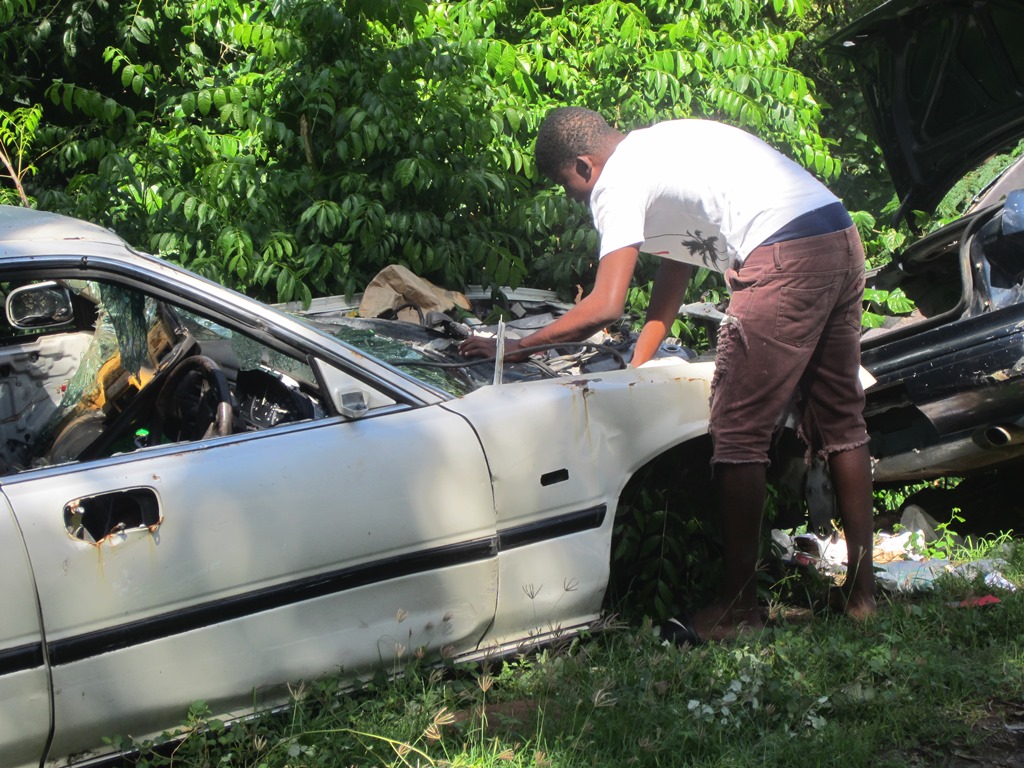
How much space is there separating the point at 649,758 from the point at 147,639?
3.96 ft

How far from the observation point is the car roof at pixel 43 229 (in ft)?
8.28

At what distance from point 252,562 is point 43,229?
102cm

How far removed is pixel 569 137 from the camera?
3.15m

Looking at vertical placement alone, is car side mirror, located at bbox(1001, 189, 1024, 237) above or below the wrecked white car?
above

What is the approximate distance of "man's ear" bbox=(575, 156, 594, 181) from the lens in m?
3.15

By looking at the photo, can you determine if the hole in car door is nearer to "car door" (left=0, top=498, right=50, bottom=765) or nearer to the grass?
"car door" (left=0, top=498, right=50, bottom=765)

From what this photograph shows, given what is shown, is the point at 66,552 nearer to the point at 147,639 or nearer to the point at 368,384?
the point at 147,639

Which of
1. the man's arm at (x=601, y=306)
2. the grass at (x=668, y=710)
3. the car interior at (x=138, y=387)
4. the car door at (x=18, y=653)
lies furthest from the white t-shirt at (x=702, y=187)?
the car door at (x=18, y=653)

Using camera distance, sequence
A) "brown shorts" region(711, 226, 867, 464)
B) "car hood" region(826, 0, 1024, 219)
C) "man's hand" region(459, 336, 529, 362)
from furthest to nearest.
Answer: "car hood" region(826, 0, 1024, 219), "man's hand" region(459, 336, 529, 362), "brown shorts" region(711, 226, 867, 464)

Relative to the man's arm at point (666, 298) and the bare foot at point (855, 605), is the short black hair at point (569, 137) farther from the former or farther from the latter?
the bare foot at point (855, 605)

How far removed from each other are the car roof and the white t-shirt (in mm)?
1398

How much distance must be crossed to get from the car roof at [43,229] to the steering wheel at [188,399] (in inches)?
16.1

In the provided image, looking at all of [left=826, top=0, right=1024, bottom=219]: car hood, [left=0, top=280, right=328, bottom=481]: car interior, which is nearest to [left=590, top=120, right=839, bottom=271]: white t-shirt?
[left=0, top=280, right=328, bottom=481]: car interior

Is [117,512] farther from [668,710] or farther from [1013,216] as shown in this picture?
[1013,216]
